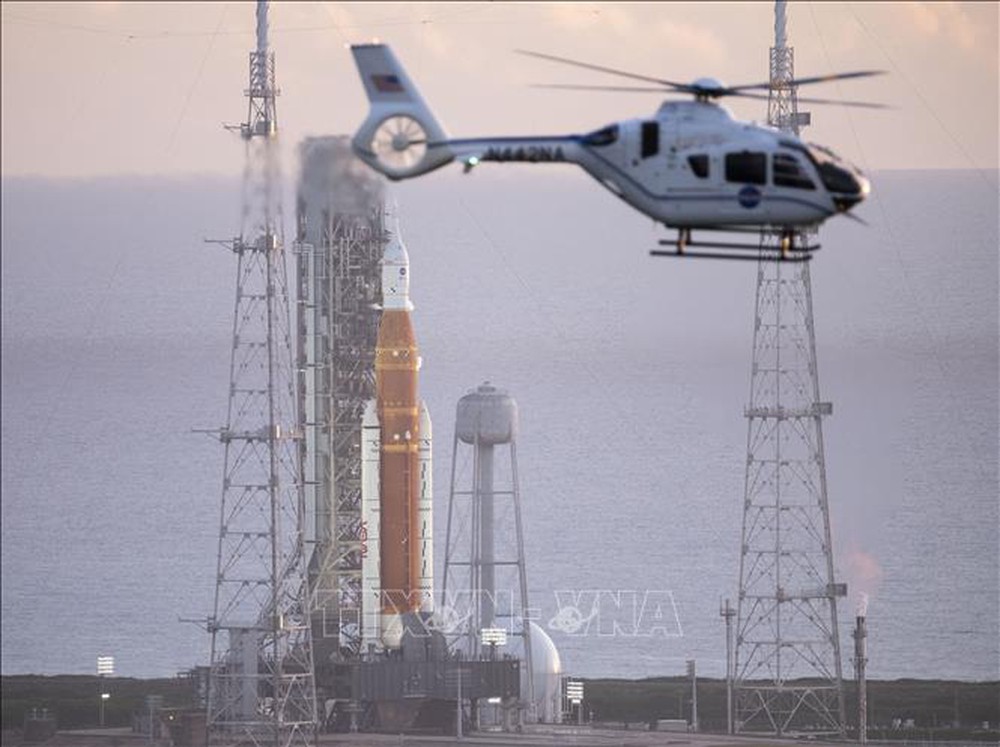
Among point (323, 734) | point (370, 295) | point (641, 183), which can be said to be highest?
point (370, 295)

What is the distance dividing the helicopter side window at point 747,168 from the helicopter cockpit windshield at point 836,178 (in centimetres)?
74

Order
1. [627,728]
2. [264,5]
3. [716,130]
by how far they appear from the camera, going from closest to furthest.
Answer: [716,130] < [264,5] < [627,728]

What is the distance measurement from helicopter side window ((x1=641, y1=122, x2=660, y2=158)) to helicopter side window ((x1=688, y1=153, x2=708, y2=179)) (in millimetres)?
924

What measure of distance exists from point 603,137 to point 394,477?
6719cm

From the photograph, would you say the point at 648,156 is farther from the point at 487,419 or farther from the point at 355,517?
the point at 487,419

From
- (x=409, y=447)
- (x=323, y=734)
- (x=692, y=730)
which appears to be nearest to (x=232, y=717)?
(x=323, y=734)

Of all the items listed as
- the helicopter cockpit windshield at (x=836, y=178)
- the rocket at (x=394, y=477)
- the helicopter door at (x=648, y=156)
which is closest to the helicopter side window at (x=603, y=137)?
the helicopter door at (x=648, y=156)

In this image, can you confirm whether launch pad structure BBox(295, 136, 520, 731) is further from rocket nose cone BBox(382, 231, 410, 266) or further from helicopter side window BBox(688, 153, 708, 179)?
helicopter side window BBox(688, 153, 708, 179)

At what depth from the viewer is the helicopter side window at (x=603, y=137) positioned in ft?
245

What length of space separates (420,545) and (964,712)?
4434 cm

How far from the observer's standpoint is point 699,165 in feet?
242

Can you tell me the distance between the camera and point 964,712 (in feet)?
571

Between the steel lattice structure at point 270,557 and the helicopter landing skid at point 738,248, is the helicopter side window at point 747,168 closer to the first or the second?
the helicopter landing skid at point 738,248

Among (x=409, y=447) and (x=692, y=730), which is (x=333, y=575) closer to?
(x=409, y=447)
